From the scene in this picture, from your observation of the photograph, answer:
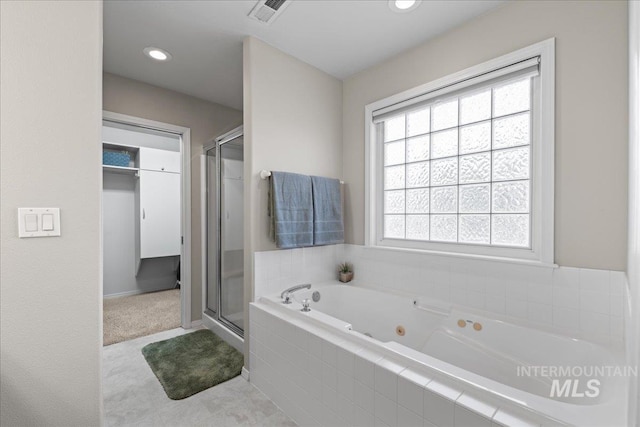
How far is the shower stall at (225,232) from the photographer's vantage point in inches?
107

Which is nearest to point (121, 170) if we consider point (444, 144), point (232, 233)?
point (232, 233)

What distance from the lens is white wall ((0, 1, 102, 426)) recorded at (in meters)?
1.10

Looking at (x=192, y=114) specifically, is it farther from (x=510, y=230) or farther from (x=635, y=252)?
(x=635, y=252)

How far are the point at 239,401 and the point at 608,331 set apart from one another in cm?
214

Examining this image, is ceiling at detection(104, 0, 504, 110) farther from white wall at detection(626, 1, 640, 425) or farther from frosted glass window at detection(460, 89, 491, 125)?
white wall at detection(626, 1, 640, 425)

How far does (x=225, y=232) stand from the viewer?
2.98 metres

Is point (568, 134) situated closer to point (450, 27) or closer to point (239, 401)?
point (450, 27)

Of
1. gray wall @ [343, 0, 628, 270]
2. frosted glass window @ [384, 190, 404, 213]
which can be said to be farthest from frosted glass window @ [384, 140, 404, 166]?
gray wall @ [343, 0, 628, 270]

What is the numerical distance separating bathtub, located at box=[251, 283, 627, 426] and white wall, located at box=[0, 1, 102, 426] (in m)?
1.02

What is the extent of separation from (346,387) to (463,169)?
164 centimetres

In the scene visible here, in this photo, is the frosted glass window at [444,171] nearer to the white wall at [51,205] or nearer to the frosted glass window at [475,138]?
the frosted glass window at [475,138]

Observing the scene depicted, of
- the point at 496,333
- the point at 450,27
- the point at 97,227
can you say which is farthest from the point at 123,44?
the point at 496,333

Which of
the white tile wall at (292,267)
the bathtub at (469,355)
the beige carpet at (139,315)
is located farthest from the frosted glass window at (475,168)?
the beige carpet at (139,315)

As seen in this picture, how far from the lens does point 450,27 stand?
207 cm
